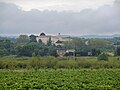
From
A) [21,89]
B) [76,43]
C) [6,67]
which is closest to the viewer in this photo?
[21,89]

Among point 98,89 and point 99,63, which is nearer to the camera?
point 98,89

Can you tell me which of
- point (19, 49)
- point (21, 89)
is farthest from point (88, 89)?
point (19, 49)

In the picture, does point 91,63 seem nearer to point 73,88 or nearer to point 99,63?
point 99,63

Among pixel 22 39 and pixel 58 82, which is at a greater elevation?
pixel 22 39

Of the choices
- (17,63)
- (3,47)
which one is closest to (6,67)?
(17,63)

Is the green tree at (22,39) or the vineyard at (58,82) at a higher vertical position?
the green tree at (22,39)

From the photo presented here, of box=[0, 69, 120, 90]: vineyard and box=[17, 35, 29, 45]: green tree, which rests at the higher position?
box=[17, 35, 29, 45]: green tree

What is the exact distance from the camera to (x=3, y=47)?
269 ft

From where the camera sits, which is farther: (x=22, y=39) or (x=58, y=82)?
(x=22, y=39)

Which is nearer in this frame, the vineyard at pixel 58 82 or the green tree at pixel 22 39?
the vineyard at pixel 58 82

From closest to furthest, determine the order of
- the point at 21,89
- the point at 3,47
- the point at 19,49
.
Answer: the point at 21,89
the point at 19,49
the point at 3,47

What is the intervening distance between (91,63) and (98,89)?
30.1 meters

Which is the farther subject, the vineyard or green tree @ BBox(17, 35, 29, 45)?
green tree @ BBox(17, 35, 29, 45)

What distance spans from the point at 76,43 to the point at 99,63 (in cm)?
5209
